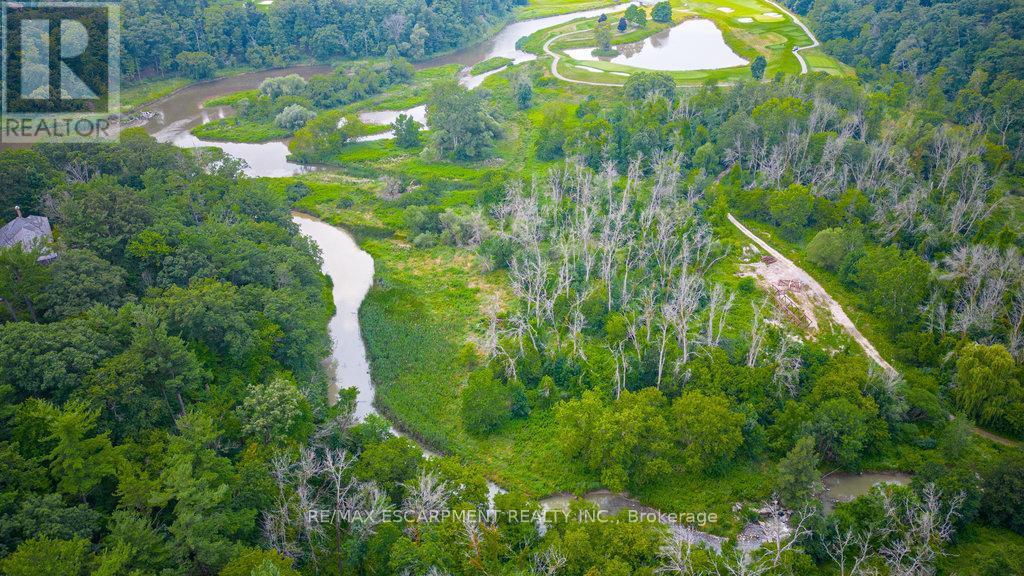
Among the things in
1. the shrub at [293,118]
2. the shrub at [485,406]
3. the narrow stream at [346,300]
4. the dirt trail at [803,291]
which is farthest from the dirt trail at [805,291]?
the shrub at [293,118]

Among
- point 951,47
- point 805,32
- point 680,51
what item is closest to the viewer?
point 951,47

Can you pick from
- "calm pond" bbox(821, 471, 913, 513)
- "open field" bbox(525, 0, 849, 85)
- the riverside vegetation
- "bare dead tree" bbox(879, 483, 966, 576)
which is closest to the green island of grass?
"open field" bbox(525, 0, 849, 85)

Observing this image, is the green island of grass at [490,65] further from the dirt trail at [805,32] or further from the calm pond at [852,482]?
the calm pond at [852,482]

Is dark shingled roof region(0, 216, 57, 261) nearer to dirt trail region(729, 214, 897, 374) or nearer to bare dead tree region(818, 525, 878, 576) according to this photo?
bare dead tree region(818, 525, 878, 576)

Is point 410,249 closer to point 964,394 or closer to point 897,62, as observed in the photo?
point 964,394

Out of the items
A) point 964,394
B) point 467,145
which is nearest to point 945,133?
point 964,394

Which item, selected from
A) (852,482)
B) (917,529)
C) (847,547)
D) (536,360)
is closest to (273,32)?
(536,360)

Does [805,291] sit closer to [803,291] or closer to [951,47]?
[803,291]
